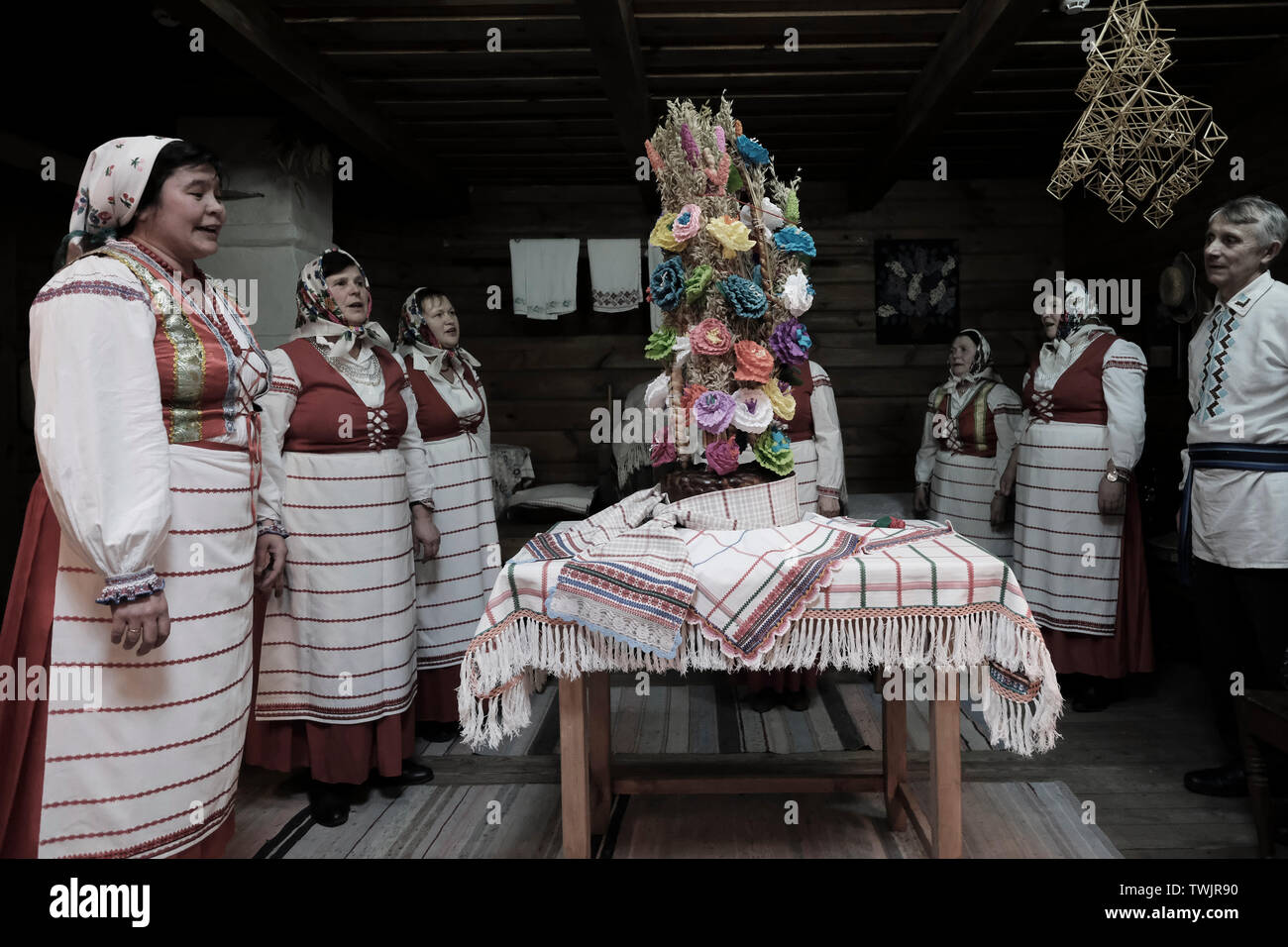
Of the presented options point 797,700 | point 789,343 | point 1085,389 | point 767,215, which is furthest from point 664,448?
point 1085,389

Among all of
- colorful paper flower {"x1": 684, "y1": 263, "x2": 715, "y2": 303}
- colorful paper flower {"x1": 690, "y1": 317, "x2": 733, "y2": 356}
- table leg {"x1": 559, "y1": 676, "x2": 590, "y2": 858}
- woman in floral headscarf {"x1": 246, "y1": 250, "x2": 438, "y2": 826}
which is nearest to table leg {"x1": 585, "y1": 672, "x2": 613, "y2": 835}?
table leg {"x1": 559, "y1": 676, "x2": 590, "y2": 858}

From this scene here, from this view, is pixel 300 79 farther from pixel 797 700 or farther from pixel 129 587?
pixel 797 700

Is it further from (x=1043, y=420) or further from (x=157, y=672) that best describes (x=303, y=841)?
(x=1043, y=420)

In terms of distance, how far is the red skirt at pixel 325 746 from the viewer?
8.60 ft

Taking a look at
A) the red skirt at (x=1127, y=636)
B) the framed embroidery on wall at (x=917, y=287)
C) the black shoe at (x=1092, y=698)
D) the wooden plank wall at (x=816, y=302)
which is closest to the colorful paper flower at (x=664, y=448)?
the red skirt at (x=1127, y=636)

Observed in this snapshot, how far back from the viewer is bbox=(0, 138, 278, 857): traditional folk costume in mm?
1534

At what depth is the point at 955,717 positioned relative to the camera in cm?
197

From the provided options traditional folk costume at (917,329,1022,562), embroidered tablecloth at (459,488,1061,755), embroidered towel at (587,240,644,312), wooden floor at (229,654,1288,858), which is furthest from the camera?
embroidered towel at (587,240,644,312)

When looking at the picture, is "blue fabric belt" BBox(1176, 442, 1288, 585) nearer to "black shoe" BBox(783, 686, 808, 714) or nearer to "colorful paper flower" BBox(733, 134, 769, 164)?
"black shoe" BBox(783, 686, 808, 714)

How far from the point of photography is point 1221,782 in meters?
2.77

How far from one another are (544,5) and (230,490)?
7.68ft

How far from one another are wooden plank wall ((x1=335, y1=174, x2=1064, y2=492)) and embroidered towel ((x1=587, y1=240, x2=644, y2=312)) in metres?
0.29

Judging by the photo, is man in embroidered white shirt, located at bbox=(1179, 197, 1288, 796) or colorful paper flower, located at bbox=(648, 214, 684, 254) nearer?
colorful paper flower, located at bbox=(648, 214, 684, 254)

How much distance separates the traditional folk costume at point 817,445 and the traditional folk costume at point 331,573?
181 cm
